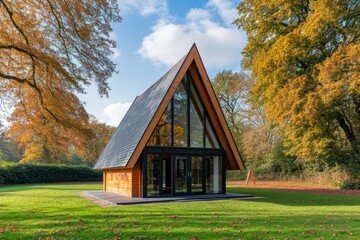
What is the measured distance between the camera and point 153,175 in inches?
491

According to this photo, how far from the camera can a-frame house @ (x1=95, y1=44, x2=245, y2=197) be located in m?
12.3

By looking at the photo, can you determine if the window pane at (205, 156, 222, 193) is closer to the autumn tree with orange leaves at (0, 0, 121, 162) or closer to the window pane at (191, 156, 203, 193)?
the window pane at (191, 156, 203, 193)

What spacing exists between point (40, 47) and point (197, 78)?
21.3 ft

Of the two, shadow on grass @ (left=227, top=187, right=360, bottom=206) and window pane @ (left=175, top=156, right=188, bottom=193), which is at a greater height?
window pane @ (left=175, top=156, right=188, bottom=193)

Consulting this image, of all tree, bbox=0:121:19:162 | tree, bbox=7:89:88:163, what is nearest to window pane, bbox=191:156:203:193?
tree, bbox=7:89:88:163

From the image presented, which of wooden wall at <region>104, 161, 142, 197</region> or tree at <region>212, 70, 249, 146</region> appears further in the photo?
tree at <region>212, 70, 249, 146</region>

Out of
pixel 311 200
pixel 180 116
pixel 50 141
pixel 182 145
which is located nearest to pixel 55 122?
pixel 50 141

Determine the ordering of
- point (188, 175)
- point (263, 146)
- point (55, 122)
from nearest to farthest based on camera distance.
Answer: point (55, 122), point (188, 175), point (263, 146)

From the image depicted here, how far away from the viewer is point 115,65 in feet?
35.3

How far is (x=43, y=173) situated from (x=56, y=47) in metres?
21.3

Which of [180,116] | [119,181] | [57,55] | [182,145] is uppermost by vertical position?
[57,55]

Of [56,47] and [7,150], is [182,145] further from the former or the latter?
[7,150]

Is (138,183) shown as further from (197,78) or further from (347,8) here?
(347,8)

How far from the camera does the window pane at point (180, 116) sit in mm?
13211
